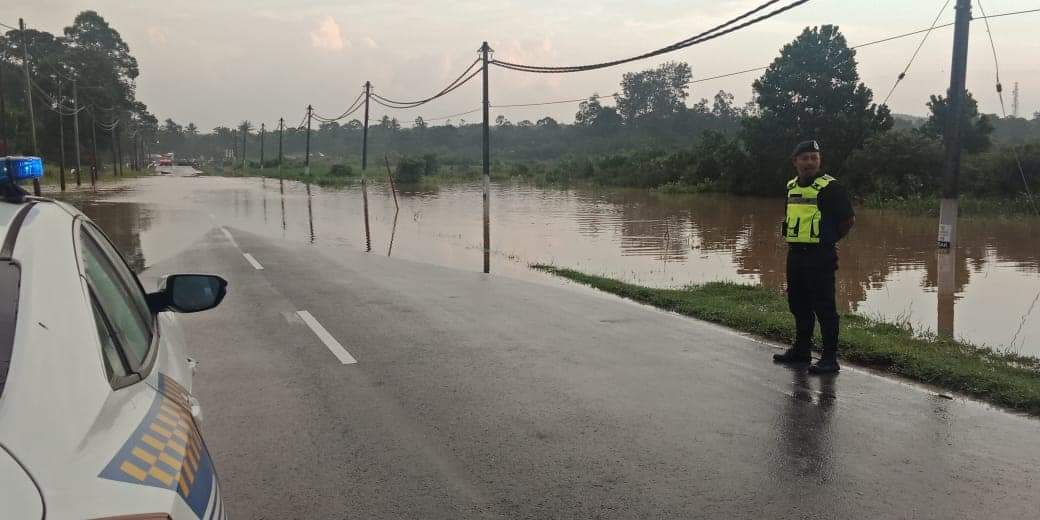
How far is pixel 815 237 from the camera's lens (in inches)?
266

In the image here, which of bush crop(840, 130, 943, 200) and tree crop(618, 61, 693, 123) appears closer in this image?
bush crop(840, 130, 943, 200)

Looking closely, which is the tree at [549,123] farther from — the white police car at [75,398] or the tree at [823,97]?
the white police car at [75,398]

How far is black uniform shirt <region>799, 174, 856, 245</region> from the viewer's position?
6684 mm

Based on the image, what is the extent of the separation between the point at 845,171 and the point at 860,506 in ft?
124

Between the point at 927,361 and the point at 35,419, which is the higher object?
the point at 35,419

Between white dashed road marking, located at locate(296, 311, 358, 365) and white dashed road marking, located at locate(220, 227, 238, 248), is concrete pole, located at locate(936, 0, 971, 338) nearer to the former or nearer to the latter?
white dashed road marking, located at locate(296, 311, 358, 365)

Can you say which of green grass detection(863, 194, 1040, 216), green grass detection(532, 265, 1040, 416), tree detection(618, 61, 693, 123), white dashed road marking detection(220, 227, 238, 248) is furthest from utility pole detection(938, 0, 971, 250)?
tree detection(618, 61, 693, 123)

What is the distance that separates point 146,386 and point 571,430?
11.3 feet

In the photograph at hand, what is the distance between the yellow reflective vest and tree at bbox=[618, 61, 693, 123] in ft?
371

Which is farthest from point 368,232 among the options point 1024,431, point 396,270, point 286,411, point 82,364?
point 82,364

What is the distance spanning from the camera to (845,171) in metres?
38.8

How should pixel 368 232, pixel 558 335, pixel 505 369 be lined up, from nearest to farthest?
pixel 505 369
pixel 558 335
pixel 368 232

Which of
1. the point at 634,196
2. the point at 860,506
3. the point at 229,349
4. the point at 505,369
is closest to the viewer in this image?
the point at 860,506

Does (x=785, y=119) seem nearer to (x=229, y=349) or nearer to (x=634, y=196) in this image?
(x=634, y=196)
